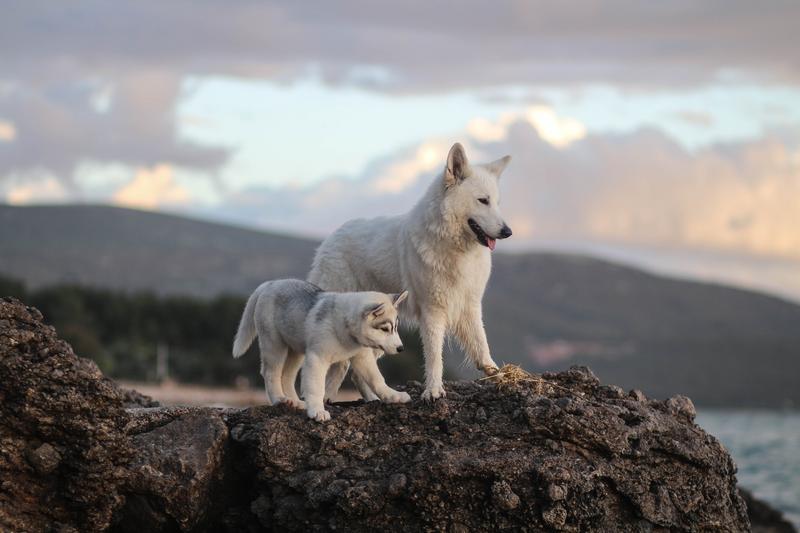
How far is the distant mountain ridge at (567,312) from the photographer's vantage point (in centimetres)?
13962

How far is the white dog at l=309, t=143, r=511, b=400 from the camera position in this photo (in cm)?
1250

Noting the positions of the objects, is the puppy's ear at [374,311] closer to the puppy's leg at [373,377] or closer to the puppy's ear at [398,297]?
the puppy's ear at [398,297]

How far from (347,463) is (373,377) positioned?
110cm

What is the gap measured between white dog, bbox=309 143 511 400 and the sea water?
14.4 metres

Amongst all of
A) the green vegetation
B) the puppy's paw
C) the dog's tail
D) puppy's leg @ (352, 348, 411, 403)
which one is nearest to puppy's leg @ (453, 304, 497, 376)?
the puppy's paw

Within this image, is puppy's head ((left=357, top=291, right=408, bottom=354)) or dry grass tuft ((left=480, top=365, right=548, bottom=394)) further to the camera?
dry grass tuft ((left=480, top=365, right=548, bottom=394))

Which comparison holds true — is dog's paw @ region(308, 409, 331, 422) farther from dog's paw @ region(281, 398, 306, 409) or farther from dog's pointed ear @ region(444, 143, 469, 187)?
dog's pointed ear @ region(444, 143, 469, 187)

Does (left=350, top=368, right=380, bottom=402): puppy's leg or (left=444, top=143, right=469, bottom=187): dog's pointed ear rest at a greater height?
(left=444, top=143, right=469, bottom=187): dog's pointed ear

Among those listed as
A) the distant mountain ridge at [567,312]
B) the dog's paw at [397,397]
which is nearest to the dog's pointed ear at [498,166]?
the dog's paw at [397,397]

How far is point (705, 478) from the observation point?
12.2 meters

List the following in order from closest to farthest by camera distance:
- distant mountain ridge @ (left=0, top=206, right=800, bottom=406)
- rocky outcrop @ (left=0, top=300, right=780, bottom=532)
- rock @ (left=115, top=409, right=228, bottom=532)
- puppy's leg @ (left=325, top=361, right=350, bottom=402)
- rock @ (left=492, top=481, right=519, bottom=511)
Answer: rocky outcrop @ (left=0, top=300, right=780, bottom=532) → rock @ (left=492, top=481, right=519, bottom=511) → rock @ (left=115, top=409, right=228, bottom=532) → puppy's leg @ (left=325, top=361, right=350, bottom=402) → distant mountain ridge @ (left=0, top=206, right=800, bottom=406)

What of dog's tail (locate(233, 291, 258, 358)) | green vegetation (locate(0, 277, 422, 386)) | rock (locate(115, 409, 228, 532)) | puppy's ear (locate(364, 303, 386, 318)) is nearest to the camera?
rock (locate(115, 409, 228, 532))

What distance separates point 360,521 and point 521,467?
165 cm

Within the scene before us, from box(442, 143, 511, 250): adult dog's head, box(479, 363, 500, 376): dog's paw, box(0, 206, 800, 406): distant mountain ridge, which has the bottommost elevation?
box(479, 363, 500, 376): dog's paw
